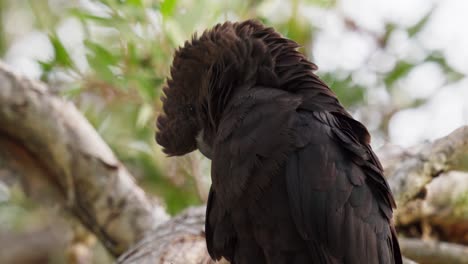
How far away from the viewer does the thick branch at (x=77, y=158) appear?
4.07 m

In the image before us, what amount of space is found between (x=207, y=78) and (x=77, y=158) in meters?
1.56

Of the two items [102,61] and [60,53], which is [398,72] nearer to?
[102,61]

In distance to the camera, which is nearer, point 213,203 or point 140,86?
point 213,203

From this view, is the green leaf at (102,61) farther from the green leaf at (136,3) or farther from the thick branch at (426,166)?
the thick branch at (426,166)

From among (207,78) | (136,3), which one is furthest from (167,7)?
(207,78)

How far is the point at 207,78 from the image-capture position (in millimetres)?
2875

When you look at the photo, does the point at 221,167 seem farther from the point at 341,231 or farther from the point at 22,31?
the point at 22,31

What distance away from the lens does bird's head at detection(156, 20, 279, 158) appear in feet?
9.05

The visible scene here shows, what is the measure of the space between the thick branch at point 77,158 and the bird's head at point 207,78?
39.8 inches

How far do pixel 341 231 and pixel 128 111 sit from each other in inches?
111

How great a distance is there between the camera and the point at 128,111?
4.96 meters

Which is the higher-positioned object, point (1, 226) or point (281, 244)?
point (281, 244)

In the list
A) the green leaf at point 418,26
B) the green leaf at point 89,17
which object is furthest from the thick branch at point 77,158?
the green leaf at point 418,26

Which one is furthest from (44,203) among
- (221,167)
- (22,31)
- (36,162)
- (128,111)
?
(22,31)
